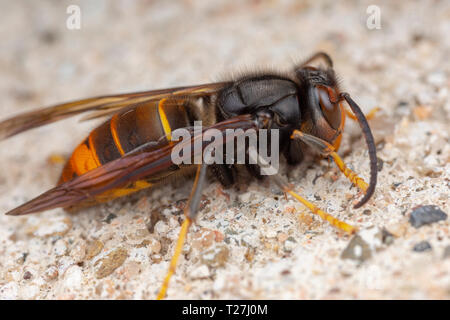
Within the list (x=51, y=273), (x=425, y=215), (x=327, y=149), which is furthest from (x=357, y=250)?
(x=51, y=273)

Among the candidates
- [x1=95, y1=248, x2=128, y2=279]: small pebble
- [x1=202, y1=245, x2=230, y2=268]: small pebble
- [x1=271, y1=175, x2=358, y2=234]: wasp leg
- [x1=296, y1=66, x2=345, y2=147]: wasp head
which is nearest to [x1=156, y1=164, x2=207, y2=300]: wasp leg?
[x1=202, y1=245, x2=230, y2=268]: small pebble

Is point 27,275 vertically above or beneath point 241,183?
beneath

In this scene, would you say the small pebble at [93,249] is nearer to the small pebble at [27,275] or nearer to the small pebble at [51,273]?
the small pebble at [51,273]

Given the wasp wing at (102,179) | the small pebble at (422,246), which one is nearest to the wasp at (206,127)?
the wasp wing at (102,179)

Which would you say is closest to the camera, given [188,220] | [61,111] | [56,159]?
[188,220]

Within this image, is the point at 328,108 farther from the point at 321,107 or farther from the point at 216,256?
the point at 216,256

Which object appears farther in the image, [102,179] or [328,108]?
[328,108]
